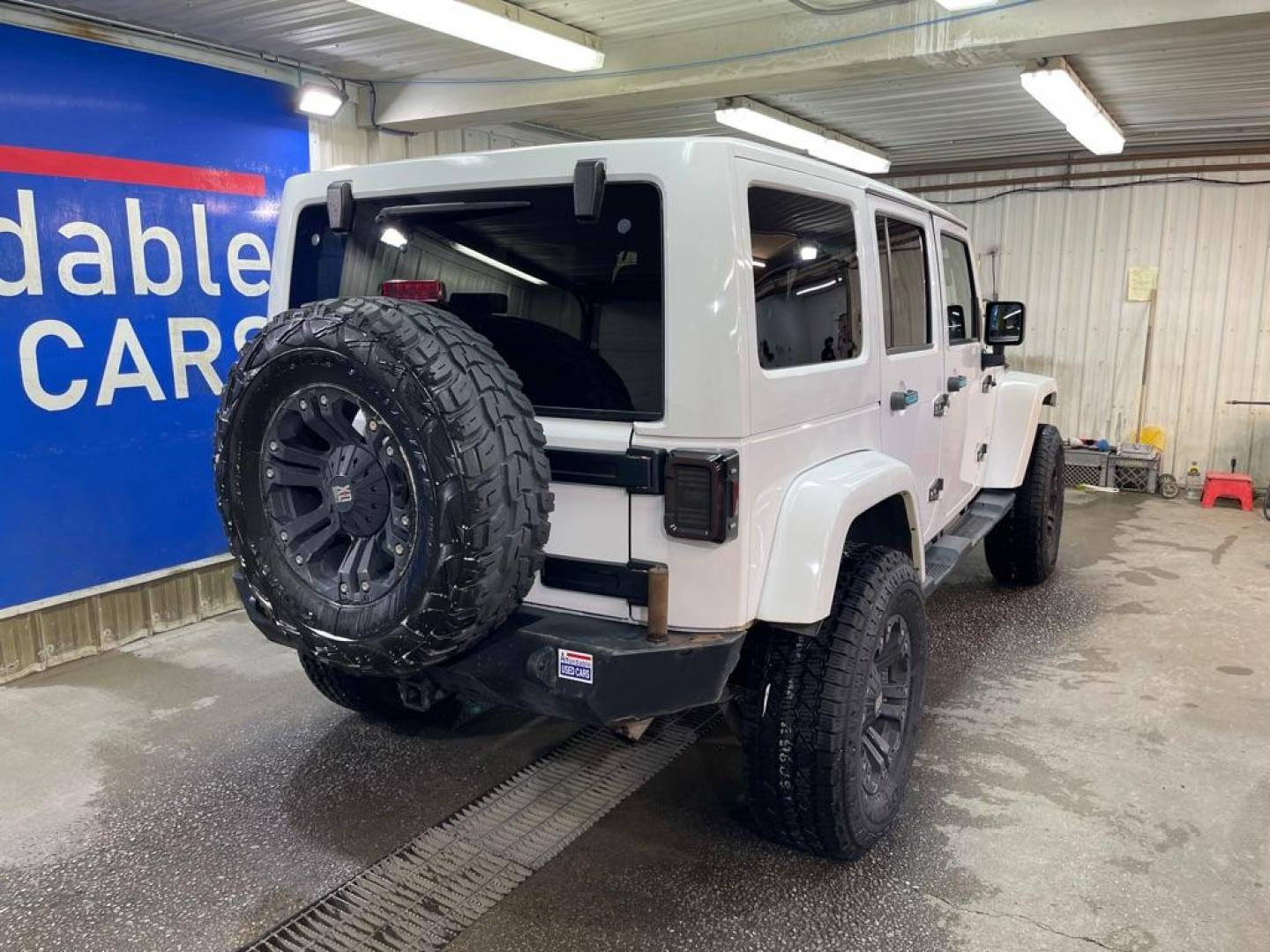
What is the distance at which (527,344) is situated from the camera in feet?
8.00

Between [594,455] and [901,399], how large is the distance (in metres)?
1.34

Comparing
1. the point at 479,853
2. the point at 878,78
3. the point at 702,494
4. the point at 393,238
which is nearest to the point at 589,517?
the point at 702,494

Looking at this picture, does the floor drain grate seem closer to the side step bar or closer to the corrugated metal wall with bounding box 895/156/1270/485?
the side step bar

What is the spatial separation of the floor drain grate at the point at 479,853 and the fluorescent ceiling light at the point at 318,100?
392 centimetres

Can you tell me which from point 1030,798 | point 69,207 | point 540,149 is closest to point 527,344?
point 540,149

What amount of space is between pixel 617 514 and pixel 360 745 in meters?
1.78

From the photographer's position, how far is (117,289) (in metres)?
4.38

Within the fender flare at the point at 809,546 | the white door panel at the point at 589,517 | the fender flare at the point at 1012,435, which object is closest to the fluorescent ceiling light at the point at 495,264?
the white door panel at the point at 589,517

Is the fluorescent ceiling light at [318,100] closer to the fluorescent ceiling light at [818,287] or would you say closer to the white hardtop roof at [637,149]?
the white hardtop roof at [637,149]

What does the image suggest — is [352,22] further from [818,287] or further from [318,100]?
[818,287]

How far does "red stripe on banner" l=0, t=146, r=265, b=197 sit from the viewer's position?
4023mm

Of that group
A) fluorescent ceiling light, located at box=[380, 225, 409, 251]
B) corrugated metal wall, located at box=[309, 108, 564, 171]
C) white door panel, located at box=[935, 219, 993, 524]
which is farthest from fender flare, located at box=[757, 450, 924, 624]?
corrugated metal wall, located at box=[309, 108, 564, 171]

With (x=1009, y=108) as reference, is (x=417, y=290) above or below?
below

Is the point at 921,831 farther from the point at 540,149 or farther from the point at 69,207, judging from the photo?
the point at 69,207
